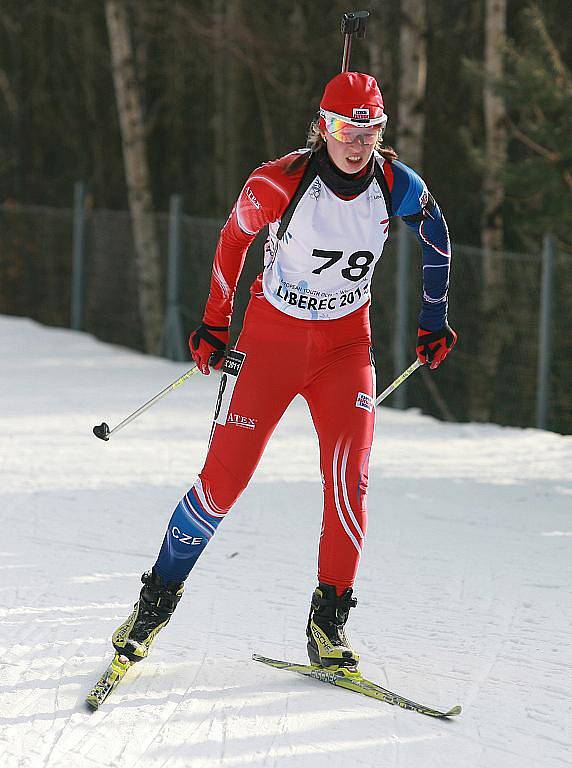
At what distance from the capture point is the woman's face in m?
4.02

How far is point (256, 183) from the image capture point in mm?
4090

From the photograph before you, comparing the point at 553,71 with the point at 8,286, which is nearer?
the point at 553,71

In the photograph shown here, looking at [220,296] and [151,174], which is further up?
[220,296]

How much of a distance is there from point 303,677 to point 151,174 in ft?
76.3

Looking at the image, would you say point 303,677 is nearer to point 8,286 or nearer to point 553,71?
point 553,71

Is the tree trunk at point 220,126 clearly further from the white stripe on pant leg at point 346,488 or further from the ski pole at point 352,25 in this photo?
the white stripe on pant leg at point 346,488

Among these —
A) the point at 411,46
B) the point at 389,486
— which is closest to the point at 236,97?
the point at 411,46

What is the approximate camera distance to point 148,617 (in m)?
4.18

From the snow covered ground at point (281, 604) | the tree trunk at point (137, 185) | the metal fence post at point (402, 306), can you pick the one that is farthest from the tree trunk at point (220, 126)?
the snow covered ground at point (281, 604)

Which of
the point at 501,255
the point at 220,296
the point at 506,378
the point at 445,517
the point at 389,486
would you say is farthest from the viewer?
the point at 506,378

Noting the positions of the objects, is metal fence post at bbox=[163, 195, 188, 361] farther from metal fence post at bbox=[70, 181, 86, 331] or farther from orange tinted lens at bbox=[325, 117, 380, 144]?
orange tinted lens at bbox=[325, 117, 380, 144]

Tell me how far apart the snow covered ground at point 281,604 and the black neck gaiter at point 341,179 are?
1560mm

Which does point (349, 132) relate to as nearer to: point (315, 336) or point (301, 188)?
point (301, 188)

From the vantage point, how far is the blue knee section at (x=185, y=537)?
417 cm
